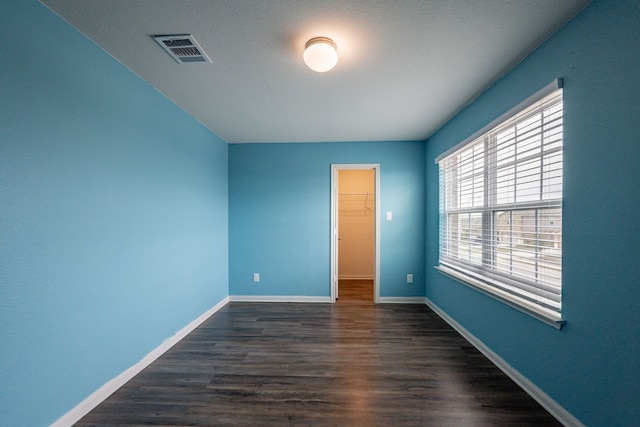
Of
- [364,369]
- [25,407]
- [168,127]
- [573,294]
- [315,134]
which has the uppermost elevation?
[315,134]

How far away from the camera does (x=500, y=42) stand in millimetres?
1615

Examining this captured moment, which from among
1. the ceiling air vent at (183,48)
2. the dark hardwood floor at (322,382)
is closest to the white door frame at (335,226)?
the dark hardwood floor at (322,382)

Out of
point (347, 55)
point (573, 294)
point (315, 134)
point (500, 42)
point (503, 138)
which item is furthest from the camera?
point (315, 134)

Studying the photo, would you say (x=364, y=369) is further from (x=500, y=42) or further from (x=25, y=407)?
(x=500, y=42)

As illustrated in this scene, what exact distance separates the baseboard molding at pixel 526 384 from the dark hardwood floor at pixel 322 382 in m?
0.04

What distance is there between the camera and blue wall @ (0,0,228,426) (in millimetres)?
1229

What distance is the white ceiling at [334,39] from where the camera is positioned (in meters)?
1.37

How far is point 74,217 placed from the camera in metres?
1.51

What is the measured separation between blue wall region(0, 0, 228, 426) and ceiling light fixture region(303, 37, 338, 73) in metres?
1.43

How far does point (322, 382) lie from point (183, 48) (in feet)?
8.45

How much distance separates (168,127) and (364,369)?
9.28 feet

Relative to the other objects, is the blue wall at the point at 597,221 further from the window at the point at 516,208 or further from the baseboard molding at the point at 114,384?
the baseboard molding at the point at 114,384

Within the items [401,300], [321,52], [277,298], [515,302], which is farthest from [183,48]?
[401,300]

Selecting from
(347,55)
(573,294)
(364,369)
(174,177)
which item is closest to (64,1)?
(174,177)
